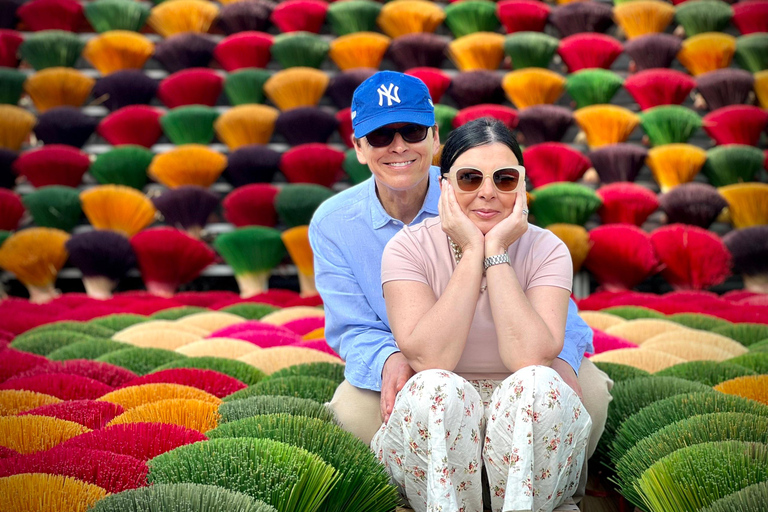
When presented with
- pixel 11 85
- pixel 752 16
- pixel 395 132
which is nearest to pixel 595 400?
pixel 395 132

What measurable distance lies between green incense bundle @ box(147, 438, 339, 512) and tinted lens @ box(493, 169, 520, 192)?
550mm

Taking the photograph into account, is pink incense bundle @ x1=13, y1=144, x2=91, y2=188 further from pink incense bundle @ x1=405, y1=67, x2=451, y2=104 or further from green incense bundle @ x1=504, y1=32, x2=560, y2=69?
green incense bundle @ x1=504, y1=32, x2=560, y2=69

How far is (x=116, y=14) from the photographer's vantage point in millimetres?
4285

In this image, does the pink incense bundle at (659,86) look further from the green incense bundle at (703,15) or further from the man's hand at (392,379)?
the man's hand at (392,379)

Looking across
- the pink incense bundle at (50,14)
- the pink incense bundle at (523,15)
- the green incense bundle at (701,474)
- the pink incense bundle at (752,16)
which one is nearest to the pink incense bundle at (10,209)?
the pink incense bundle at (50,14)

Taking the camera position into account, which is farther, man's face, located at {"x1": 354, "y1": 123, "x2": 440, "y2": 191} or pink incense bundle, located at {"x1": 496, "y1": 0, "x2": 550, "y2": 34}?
pink incense bundle, located at {"x1": 496, "y1": 0, "x2": 550, "y2": 34}

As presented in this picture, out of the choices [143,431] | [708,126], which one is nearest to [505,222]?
[143,431]

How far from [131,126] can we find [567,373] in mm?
3200

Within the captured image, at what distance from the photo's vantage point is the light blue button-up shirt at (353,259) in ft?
5.39

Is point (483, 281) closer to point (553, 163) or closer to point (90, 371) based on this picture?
point (90, 371)

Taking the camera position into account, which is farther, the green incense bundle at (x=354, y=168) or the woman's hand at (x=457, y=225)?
the green incense bundle at (x=354, y=168)

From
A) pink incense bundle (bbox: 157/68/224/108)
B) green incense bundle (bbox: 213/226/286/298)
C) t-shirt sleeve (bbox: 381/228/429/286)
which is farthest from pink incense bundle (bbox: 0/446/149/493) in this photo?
pink incense bundle (bbox: 157/68/224/108)

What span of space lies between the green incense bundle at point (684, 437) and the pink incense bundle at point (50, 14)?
13.1ft

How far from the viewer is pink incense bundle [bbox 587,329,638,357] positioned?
7.10 feet
